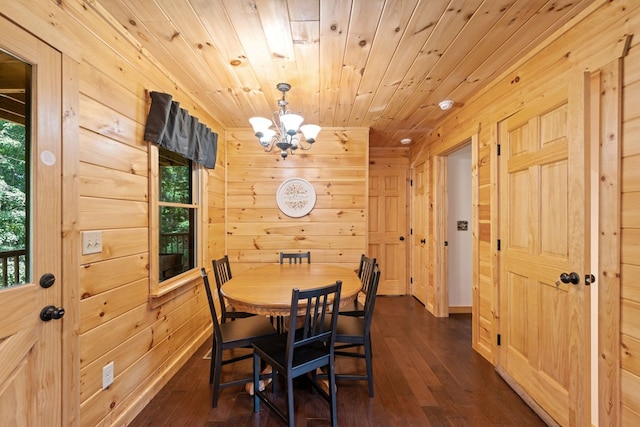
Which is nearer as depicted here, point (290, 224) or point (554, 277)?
point (554, 277)

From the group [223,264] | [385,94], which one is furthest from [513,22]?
[223,264]

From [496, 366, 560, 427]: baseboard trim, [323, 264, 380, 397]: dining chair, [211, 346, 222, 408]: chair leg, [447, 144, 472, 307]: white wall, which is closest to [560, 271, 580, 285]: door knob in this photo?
[496, 366, 560, 427]: baseboard trim

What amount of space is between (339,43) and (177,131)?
4.59 feet

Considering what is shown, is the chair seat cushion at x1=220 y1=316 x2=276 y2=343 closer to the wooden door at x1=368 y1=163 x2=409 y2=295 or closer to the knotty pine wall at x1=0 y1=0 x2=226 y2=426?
the knotty pine wall at x1=0 y1=0 x2=226 y2=426

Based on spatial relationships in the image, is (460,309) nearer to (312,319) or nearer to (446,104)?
(446,104)

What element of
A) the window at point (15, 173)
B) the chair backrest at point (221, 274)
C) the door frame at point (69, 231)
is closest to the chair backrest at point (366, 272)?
the chair backrest at point (221, 274)

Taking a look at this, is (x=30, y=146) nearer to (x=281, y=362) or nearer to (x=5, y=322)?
(x=5, y=322)

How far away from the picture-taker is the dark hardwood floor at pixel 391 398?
5.76 ft

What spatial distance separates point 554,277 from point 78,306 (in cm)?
263

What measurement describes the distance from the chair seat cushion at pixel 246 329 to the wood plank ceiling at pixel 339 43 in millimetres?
1922

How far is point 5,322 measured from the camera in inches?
41.2

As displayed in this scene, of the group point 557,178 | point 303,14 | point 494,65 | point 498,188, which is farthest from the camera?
point 498,188

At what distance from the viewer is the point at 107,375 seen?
160 centimetres

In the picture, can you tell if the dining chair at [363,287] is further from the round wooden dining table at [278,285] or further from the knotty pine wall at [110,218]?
the knotty pine wall at [110,218]
